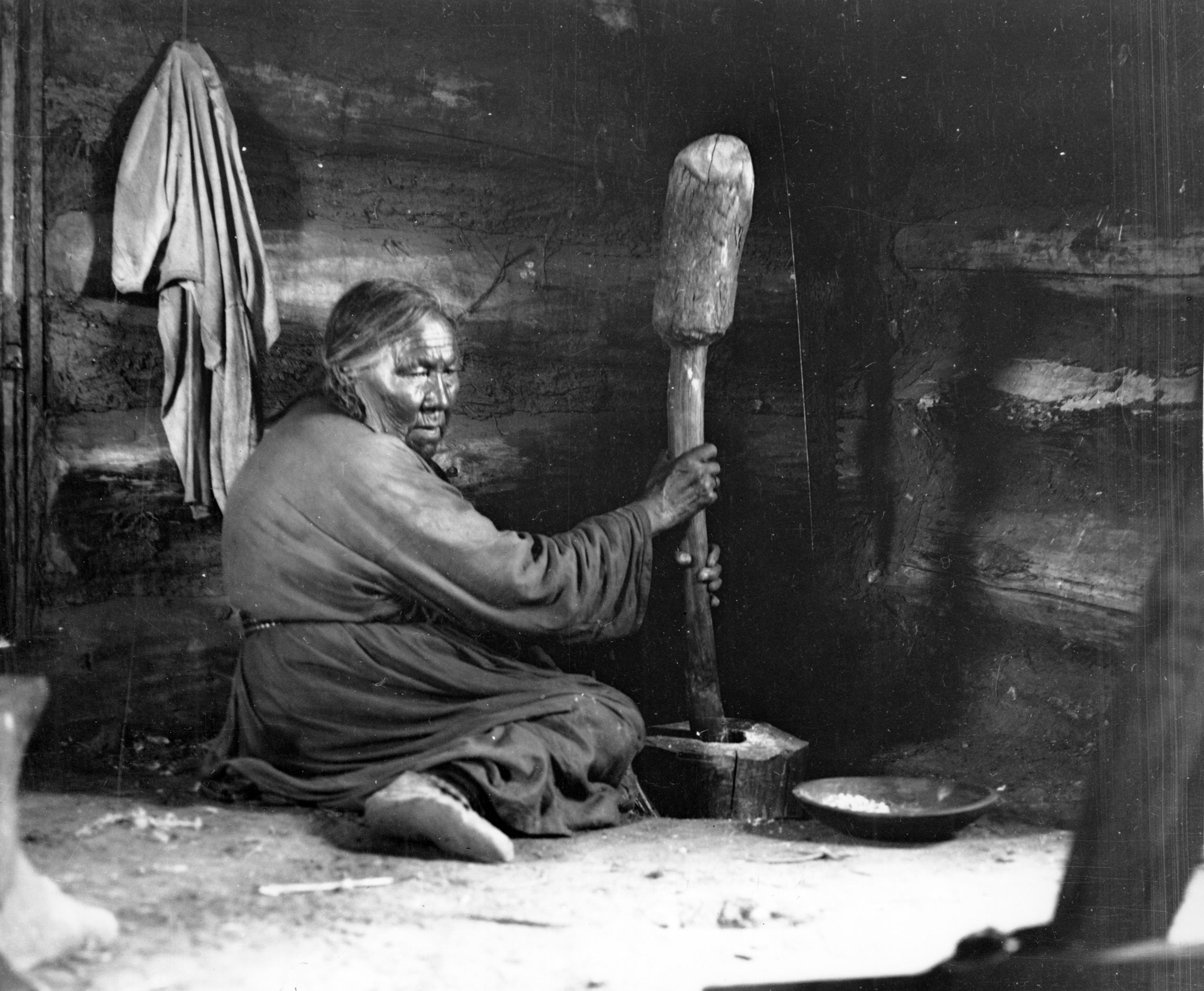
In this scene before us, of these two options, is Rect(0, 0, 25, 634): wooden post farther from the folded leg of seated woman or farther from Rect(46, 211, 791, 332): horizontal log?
the folded leg of seated woman

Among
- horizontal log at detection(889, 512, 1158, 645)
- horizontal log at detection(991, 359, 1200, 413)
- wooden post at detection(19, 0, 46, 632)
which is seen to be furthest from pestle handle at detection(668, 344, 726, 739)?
wooden post at detection(19, 0, 46, 632)

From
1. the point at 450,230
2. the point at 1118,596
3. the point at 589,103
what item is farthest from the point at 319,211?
the point at 1118,596

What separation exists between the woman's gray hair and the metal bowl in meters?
1.46

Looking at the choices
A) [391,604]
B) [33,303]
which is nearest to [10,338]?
[33,303]

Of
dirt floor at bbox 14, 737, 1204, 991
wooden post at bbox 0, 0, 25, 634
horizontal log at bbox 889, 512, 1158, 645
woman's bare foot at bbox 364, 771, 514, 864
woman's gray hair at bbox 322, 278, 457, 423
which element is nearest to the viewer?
dirt floor at bbox 14, 737, 1204, 991

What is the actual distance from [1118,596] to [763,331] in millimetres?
1113

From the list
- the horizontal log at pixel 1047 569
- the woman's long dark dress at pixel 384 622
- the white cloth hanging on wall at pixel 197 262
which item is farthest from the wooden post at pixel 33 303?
the horizontal log at pixel 1047 569

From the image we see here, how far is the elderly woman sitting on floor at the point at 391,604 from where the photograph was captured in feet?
10.7

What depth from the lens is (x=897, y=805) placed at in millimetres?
3393

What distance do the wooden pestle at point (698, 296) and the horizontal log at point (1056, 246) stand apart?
51 cm

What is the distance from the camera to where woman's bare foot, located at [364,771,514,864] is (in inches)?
117

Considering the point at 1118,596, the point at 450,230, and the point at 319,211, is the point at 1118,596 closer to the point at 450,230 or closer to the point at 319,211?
the point at 450,230

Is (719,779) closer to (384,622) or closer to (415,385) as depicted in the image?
(384,622)

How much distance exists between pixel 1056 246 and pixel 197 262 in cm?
209
